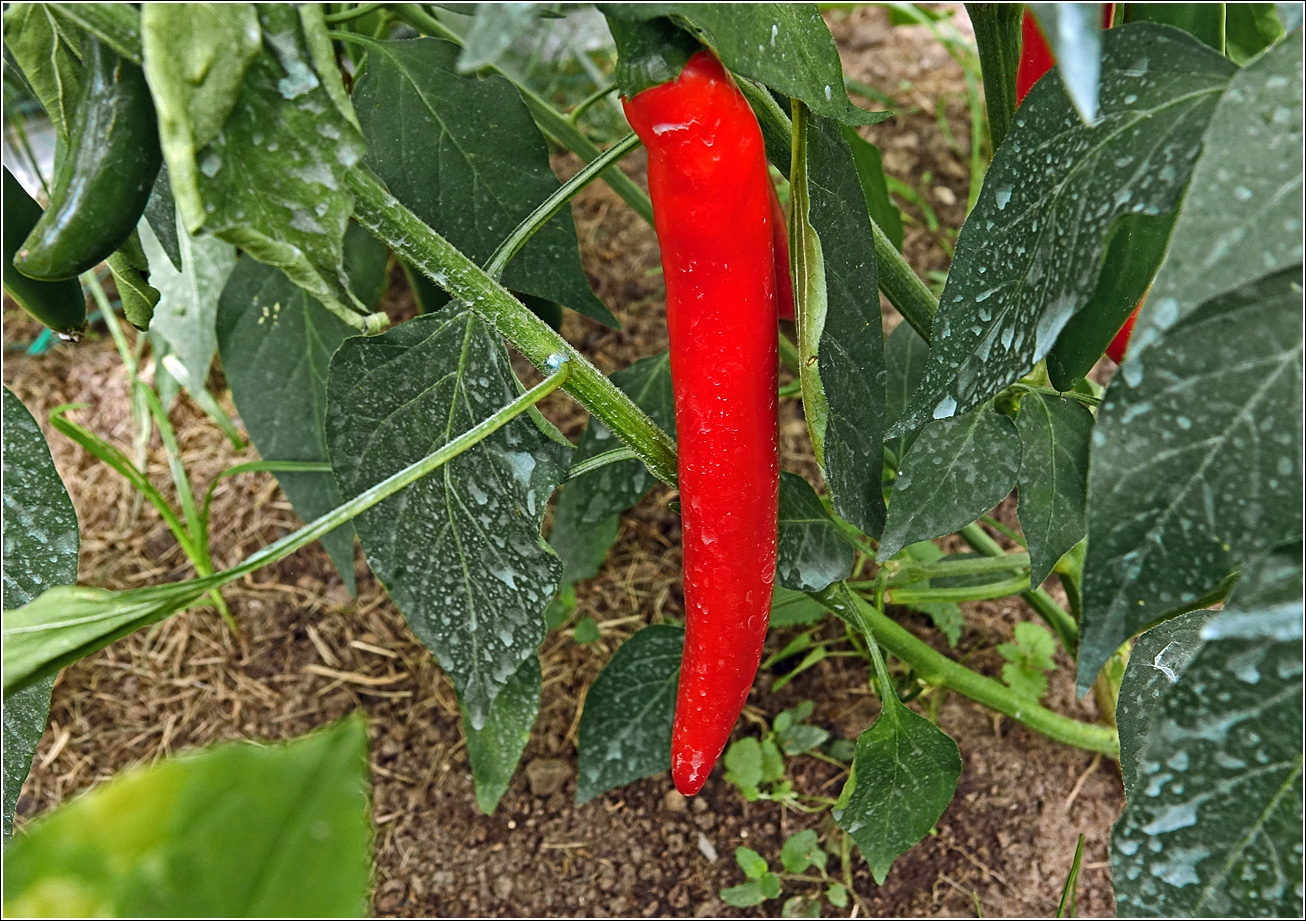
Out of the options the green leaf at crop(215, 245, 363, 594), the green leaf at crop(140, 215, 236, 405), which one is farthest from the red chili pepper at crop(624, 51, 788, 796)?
the green leaf at crop(140, 215, 236, 405)

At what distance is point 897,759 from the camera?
0.65 m

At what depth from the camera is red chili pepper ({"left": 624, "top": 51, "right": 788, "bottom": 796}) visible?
0.43m

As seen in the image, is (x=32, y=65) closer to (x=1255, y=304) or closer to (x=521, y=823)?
(x=1255, y=304)

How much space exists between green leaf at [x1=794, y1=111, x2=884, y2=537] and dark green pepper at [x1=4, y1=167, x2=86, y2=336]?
0.37m

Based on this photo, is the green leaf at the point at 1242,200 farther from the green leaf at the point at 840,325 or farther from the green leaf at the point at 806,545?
the green leaf at the point at 806,545

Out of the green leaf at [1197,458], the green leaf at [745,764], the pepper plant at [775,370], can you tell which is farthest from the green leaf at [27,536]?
the green leaf at [745,764]

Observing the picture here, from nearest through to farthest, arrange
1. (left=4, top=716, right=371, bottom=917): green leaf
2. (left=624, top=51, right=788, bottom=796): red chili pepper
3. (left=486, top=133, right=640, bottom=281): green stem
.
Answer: (left=4, top=716, right=371, bottom=917): green leaf → (left=624, top=51, right=788, bottom=796): red chili pepper → (left=486, top=133, right=640, bottom=281): green stem

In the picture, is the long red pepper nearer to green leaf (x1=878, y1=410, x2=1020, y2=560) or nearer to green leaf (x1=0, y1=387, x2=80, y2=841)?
green leaf (x1=878, y1=410, x2=1020, y2=560)

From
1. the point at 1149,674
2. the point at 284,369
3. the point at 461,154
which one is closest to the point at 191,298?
the point at 284,369

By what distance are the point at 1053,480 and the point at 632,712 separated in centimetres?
37

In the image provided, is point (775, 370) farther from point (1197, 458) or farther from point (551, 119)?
point (551, 119)

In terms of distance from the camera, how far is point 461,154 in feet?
2.10

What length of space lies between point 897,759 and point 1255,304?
1.36ft

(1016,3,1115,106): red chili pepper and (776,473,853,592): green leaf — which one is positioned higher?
(1016,3,1115,106): red chili pepper
